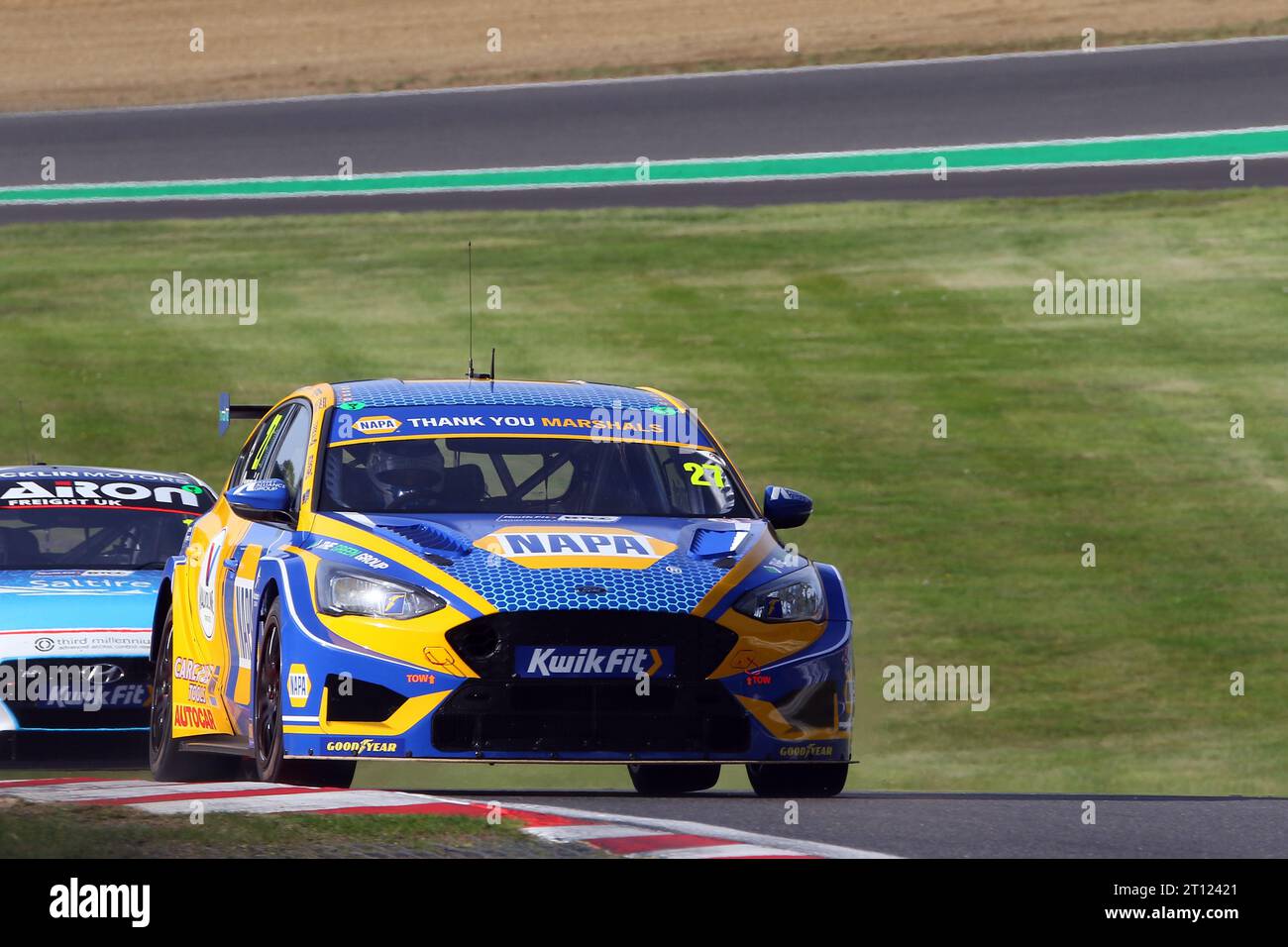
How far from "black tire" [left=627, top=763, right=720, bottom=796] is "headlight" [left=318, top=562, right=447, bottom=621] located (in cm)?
201

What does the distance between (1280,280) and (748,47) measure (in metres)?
9.21

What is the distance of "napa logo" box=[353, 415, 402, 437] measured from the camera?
911cm

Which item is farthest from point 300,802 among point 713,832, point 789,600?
point 789,600

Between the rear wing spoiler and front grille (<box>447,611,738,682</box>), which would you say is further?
the rear wing spoiler

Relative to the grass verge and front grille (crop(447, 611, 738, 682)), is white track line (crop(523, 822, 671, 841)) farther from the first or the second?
front grille (crop(447, 611, 738, 682))

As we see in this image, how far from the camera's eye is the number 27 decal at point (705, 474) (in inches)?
366

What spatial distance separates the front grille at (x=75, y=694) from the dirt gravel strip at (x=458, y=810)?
2349mm

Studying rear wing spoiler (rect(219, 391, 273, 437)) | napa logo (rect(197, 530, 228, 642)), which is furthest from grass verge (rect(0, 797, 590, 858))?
rear wing spoiler (rect(219, 391, 273, 437))

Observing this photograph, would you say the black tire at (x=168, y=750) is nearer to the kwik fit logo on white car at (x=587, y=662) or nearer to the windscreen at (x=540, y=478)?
the windscreen at (x=540, y=478)

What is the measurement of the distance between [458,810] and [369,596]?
0.92 meters

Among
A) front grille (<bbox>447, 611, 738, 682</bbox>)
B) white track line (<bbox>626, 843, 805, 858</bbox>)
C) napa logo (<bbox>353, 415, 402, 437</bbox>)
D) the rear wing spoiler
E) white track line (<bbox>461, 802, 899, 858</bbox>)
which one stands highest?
the rear wing spoiler

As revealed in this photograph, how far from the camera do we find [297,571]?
8281mm

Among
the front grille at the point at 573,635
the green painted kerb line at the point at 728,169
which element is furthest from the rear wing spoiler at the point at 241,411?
the green painted kerb line at the point at 728,169

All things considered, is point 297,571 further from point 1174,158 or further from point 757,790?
point 1174,158
